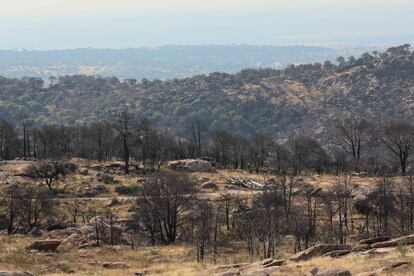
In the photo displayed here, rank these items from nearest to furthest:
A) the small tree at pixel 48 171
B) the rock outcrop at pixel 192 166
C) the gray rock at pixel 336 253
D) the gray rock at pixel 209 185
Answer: the gray rock at pixel 336 253 < the gray rock at pixel 209 185 < the small tree at pixel 48 171 < the rock outcrop at pixel 192 166

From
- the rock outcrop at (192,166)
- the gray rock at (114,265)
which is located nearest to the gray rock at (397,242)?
the gray rock at (114,265)

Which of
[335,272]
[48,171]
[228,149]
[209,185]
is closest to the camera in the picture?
[335,272]

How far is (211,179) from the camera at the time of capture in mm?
75375

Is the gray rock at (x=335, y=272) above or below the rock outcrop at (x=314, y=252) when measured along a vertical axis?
above

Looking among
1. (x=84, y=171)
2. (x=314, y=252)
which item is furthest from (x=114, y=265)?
(x=84, y=171)

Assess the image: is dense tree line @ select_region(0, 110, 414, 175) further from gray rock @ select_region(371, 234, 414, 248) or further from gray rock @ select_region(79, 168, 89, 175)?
gray rock @ select_region(371, 234, 414, 248)

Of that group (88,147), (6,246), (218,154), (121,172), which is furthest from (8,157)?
(6,246)

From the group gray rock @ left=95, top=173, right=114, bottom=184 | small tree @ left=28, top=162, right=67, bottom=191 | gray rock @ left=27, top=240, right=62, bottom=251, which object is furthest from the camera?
gray rock @ left=95, top=173, right=114, bottom=184

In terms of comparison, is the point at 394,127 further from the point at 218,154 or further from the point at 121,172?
the point at 121,172

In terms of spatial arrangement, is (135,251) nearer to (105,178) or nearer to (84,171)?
(105,178)

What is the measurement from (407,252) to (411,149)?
68.8 metres

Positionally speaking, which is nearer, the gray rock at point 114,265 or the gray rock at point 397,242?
the gray rock at point 397,242

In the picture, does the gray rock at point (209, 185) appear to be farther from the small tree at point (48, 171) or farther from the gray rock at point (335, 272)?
the gray rock at point (335, 272)

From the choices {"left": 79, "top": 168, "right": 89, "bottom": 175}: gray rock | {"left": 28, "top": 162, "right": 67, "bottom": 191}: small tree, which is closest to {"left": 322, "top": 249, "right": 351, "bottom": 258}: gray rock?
{"left": 28, "top": 162, "right": 67, "bottom": 191}: small tree
